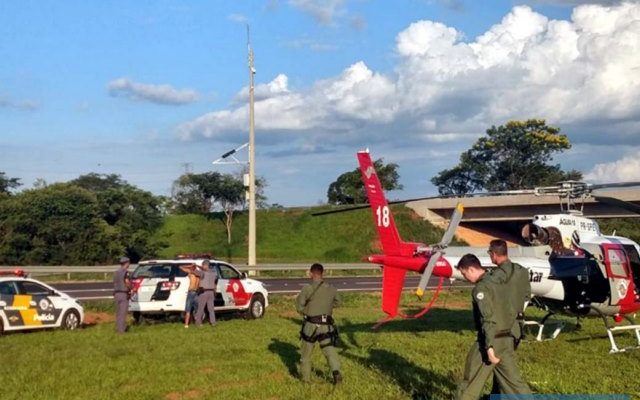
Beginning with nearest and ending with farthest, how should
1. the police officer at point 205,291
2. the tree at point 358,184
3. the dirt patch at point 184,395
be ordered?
the dirt patch at point 184,395, the police officer at point 205,291, the tree at point 358,184

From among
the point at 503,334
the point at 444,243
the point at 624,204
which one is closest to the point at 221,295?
the point at 444,243

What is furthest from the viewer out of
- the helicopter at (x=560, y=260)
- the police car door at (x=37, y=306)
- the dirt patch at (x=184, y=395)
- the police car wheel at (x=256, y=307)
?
the police car wheel at (x=256, y=307)

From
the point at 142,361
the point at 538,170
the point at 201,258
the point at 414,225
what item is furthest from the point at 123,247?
the point at 538,170

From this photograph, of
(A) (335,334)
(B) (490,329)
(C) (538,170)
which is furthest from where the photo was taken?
(C) (538,170)

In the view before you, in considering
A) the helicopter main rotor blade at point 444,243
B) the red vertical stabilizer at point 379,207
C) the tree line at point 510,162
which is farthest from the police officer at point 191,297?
the tree line at point 510,162

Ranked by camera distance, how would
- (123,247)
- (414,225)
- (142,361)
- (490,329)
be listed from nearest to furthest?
Result: (490,329)
(142,361)
(123,247)
(414,225)

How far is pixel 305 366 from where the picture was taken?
35.2ft

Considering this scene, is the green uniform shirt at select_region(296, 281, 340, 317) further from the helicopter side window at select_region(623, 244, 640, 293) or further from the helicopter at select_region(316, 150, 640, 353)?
the helicopter side window at select_region(623, 244, 640, 293)

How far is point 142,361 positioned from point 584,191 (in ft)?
27.9

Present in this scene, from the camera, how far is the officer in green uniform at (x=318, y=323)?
10.5 m

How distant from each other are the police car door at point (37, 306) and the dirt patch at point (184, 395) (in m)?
7.79

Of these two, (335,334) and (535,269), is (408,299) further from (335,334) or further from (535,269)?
(335,334)

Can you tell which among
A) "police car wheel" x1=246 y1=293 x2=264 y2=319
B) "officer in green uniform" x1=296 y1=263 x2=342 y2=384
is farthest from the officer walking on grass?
"police car wheel" x1=246 y1=293 x2=264 y2=319

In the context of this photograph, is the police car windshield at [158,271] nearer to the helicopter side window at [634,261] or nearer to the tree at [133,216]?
the helicopter side window at [634,261]
